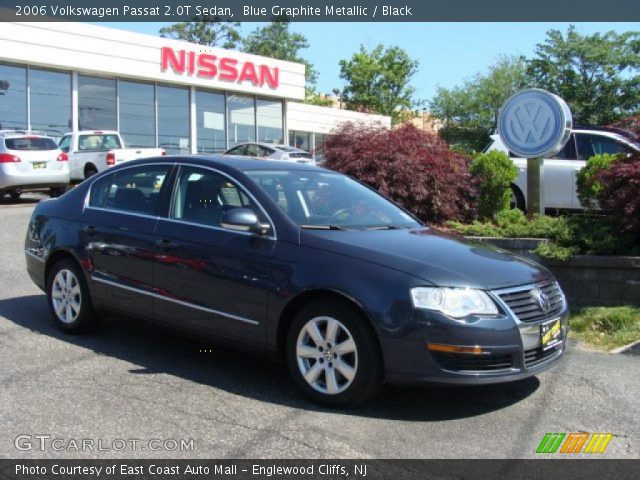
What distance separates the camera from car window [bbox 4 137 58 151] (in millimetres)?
16458

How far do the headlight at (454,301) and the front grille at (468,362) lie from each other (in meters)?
0.25

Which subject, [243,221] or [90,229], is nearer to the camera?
[243,221]

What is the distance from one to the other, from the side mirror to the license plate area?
1.96 metres

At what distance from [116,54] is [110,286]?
1903 centimetres

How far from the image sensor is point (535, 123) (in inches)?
359

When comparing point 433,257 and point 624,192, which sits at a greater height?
point 624,192

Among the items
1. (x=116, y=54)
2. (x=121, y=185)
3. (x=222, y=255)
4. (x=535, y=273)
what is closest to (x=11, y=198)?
(x=116, y=54)

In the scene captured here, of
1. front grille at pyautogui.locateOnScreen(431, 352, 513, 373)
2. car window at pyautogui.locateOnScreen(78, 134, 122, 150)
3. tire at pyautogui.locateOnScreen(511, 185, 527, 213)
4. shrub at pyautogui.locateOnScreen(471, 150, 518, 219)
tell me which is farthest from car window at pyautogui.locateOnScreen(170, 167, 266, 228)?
car window at pyautogui.locateOnScreen(78, 134, 122, 150)

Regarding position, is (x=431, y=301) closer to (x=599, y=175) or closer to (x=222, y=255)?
(x=222, y=255)

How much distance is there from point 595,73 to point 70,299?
145 feet

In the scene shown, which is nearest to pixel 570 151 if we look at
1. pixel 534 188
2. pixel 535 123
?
pixel 534 188

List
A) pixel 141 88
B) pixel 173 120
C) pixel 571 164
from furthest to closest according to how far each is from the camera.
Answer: pixel 173 120
pixel 141 88
pixel 571 164

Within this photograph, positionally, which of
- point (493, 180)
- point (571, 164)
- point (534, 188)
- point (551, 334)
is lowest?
point (551, 334)

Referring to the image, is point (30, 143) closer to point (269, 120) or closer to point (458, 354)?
point (458, 354)
